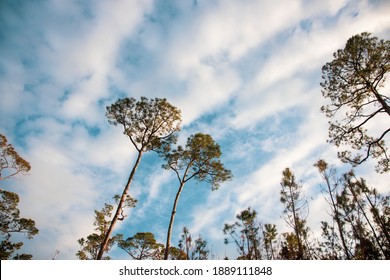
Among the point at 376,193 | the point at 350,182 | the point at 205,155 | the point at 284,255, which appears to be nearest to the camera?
the point at 284,255

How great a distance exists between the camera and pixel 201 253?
1498 centimetres

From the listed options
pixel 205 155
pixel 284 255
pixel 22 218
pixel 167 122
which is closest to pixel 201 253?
pixel 284 255

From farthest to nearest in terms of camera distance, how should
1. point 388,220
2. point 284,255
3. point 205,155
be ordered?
point 388,220
point 205,155
point 284,255

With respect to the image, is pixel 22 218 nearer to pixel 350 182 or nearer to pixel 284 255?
pixel 284 255

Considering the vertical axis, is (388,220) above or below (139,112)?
below

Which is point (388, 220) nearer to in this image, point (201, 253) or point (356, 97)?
point (356, 97)

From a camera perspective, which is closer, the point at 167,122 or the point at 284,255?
the point at 284,255

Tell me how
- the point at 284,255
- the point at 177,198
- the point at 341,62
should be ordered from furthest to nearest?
the point at 177,198 < the point at 284,255 < the point at 341,62

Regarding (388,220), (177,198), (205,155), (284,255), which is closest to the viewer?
(284,255)

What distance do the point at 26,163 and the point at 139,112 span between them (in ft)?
32.2

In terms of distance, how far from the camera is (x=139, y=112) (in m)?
13.3
